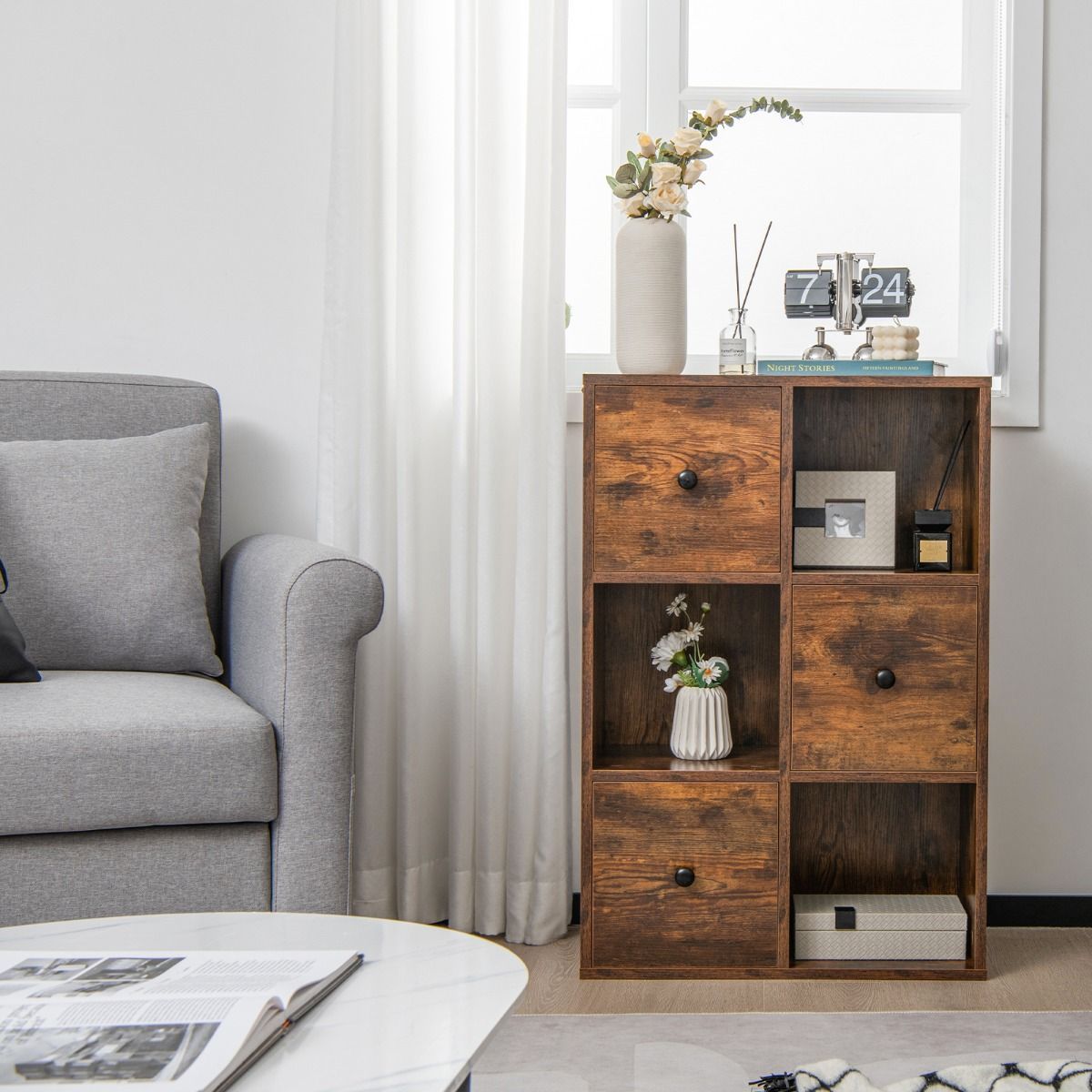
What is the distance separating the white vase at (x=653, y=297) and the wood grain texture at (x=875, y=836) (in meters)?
Result: 0.81

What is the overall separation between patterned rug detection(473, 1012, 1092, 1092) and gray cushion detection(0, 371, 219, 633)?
90 cm

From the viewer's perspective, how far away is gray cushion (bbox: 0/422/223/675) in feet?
5.66

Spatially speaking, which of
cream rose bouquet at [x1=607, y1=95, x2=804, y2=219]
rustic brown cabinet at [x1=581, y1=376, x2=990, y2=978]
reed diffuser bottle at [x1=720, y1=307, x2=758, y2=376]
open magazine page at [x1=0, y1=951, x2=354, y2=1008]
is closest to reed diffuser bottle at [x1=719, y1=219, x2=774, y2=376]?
reed diffuser bottle at [x1=720, y1=307, x2=758, y2=376]

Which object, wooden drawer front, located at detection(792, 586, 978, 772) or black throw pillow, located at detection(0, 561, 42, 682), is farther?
wooden drawer front, located at detection(792, 586, 978, 772)

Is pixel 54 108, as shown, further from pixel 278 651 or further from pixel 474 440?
pixel 278 651

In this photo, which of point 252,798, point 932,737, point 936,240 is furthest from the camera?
point 936,240

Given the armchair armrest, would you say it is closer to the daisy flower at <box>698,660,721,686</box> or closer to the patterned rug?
the patterned rug

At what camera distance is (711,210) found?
216 centimetres

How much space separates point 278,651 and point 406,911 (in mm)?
698

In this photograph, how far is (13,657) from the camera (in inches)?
60.7

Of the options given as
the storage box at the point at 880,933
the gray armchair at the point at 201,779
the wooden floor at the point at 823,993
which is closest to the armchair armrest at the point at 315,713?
the gray armchair at the point at 201,779

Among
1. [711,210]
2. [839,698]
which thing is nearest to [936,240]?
[711,210]

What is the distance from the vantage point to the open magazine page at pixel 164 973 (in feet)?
2.41

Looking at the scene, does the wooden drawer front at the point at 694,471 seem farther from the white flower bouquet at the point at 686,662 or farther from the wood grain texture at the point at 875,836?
the wood grain texture at the point at 875,836
